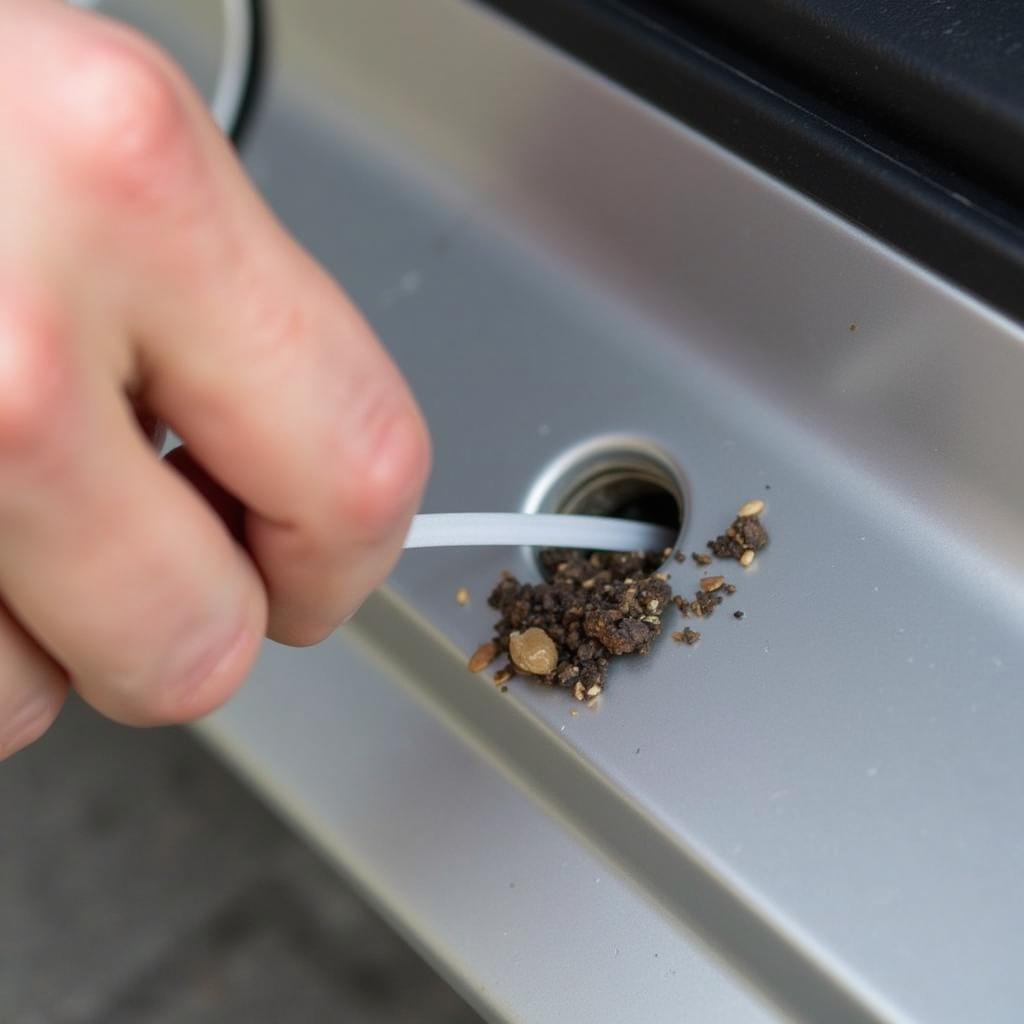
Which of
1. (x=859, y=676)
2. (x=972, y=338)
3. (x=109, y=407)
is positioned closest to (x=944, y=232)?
(x=972, y=338)

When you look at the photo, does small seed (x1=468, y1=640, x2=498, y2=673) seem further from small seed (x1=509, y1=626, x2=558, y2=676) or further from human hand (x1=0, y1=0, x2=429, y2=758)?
human hand (x1=0, y1=0, x2=429, y2=758)

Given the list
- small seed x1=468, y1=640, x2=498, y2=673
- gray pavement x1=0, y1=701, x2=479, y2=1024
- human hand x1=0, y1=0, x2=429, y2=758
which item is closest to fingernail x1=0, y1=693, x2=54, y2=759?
human hand x1=0, y1=0, x2=429, y2=758

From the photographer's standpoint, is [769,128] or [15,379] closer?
[15,379]

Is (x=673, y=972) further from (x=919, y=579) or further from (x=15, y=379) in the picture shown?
(x=15, y=379)

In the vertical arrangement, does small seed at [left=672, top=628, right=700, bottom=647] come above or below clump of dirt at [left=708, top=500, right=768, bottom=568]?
below

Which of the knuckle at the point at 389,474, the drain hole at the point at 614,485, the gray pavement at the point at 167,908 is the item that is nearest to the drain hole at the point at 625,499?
the drain hole at the point at 614,485

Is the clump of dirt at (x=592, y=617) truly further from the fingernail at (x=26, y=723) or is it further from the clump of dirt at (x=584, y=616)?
the fingernail at (x=26, y=723)
